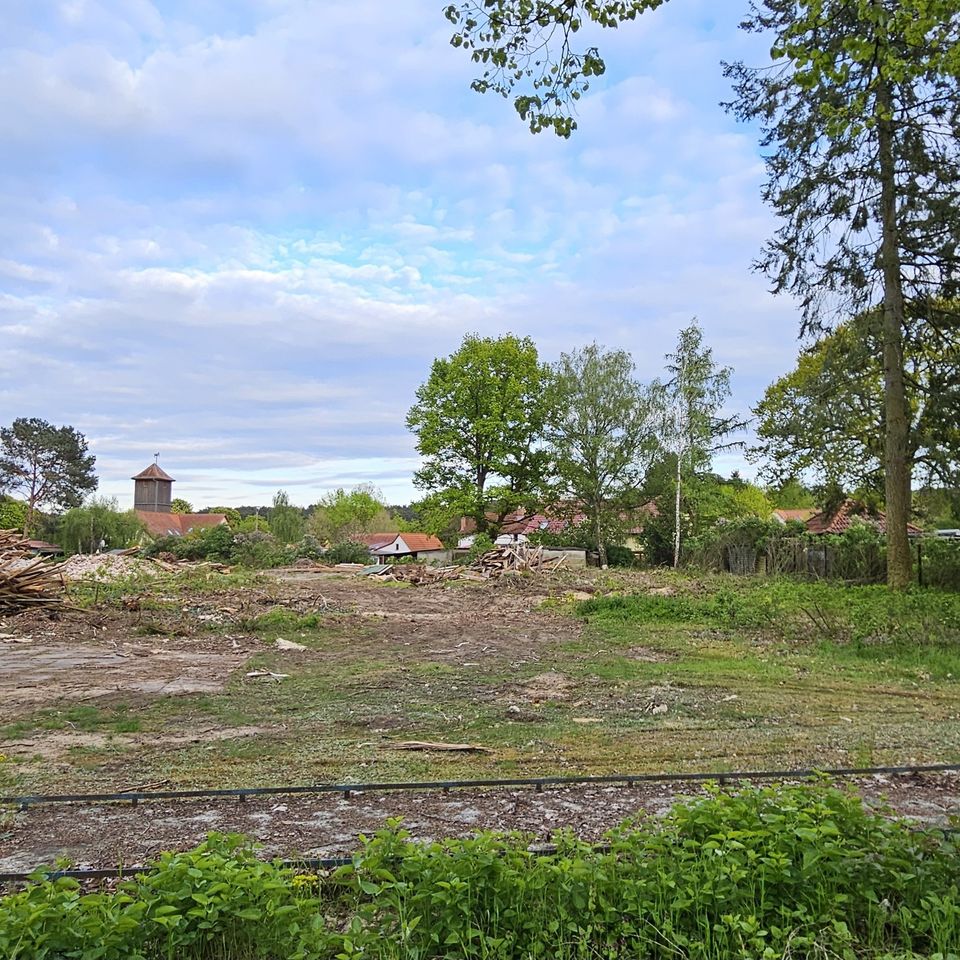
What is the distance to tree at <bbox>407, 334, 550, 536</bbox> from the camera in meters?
37.4

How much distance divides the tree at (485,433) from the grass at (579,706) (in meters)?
24.9

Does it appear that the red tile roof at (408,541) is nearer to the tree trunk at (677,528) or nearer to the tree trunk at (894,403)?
the tree trunk at (677,528)

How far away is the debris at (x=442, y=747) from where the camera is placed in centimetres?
544

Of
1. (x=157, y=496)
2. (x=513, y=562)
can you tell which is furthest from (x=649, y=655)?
(x=157, y=496)

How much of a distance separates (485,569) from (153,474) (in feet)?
212

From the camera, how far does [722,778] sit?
171 inches

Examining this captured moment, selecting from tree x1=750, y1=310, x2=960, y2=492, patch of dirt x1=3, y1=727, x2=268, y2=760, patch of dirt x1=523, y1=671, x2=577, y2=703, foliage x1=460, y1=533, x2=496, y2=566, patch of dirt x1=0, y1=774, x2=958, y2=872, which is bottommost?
patch of dirt x1=3, y1=727, x2=268, y2=760

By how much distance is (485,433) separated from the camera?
3691 cm

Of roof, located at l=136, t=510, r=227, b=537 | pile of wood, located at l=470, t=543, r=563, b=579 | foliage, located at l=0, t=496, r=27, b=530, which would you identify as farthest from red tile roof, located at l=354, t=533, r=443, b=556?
pile of wood, located at l=470, t=543, r=563, b=579

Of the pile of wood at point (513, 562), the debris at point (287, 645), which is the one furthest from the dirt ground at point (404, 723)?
the pile of wood at point (513, 562)

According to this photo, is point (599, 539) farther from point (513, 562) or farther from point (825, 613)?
point (825, 613)

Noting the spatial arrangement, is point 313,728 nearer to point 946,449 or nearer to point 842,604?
point 842,604

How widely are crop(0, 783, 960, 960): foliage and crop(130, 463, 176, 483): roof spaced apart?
84.1 m

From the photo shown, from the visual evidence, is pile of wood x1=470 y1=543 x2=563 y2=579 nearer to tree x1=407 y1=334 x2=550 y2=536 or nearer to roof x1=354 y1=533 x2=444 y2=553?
tree x1=407 y1=334 x2=550 y2=536
